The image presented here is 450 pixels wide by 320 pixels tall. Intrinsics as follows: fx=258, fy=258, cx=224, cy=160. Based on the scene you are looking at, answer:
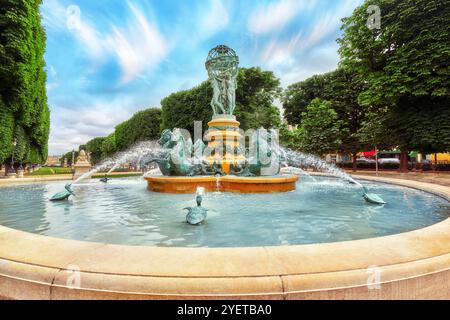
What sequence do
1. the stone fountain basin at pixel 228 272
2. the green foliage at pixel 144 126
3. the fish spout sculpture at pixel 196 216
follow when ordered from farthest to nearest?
1. the green foliage at pixel 144 126
2. the fish spout sculpture at pixel 196 216
3. the stone fountain basin at pixel 228 272

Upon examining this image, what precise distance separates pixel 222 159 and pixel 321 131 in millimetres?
20574

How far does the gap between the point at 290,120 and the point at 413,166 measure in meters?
18.6

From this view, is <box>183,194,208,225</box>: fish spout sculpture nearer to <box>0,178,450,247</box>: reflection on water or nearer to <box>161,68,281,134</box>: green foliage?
<box>0,178,450,247</box>: reflection on water

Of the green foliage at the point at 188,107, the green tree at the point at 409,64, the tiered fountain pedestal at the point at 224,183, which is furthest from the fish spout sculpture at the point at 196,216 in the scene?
the green foliage at the point at 188,107

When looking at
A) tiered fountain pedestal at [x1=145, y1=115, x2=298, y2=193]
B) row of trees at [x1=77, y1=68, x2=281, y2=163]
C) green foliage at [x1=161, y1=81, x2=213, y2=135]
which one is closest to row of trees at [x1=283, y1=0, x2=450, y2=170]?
row of trees at [x1=77, y1=68, x2=281, y2=163]

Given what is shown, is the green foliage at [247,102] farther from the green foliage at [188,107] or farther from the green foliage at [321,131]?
the green foliage at [321,131]

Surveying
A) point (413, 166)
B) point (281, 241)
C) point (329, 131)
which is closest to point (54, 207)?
point (281, 241)

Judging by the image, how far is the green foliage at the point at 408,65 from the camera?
18438 mm

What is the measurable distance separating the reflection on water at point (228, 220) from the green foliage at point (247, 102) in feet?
92.7

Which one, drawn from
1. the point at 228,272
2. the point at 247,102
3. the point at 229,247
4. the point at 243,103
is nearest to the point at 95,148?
the point at 243,103

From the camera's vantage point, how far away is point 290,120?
43750mm

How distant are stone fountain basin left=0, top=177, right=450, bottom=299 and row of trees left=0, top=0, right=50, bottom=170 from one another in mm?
24197
